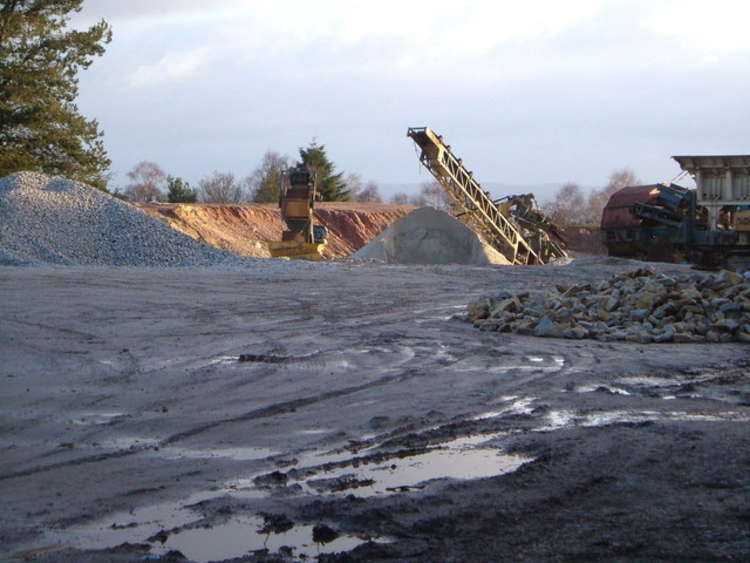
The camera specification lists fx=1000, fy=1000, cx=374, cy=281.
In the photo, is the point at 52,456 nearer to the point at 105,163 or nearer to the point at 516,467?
the point at 516,467

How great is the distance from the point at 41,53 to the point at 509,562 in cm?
3323

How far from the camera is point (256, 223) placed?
1909 inches

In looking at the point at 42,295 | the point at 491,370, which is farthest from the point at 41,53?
the point at 491,370

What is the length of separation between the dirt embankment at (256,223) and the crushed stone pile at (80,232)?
11.9 metres

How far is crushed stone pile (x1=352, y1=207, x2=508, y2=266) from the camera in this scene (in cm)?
3092

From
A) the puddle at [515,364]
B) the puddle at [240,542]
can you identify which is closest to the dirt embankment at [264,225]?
the puddle at [515,364]

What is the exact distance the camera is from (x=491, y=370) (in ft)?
35.0

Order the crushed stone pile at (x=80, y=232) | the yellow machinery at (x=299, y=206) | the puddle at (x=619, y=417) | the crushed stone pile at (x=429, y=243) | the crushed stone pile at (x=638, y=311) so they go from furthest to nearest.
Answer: the yellow machinery at (x=299, y=206), the crushed stone pile at (x=429, y=243), the crushed stone pile at (x=80, y=232), the crushed stone pile at (x=638, y=311), the puddle at (x=619, y=417)

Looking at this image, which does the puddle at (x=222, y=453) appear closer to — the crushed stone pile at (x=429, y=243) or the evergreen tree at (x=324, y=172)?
the crushed stone pile at (x=429, y=243)

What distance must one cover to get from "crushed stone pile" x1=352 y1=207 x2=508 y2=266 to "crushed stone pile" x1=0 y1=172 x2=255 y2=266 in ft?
20.9

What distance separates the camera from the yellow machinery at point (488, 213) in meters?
30.1

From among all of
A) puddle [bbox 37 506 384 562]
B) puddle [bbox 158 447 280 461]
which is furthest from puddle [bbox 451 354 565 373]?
puddle [bbox 37 506 384 562]

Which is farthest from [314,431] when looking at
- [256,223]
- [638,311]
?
[256,223]

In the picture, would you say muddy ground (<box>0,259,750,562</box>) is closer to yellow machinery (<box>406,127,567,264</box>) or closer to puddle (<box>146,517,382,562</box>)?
puddle (<box>146,517,382,562</box>)
